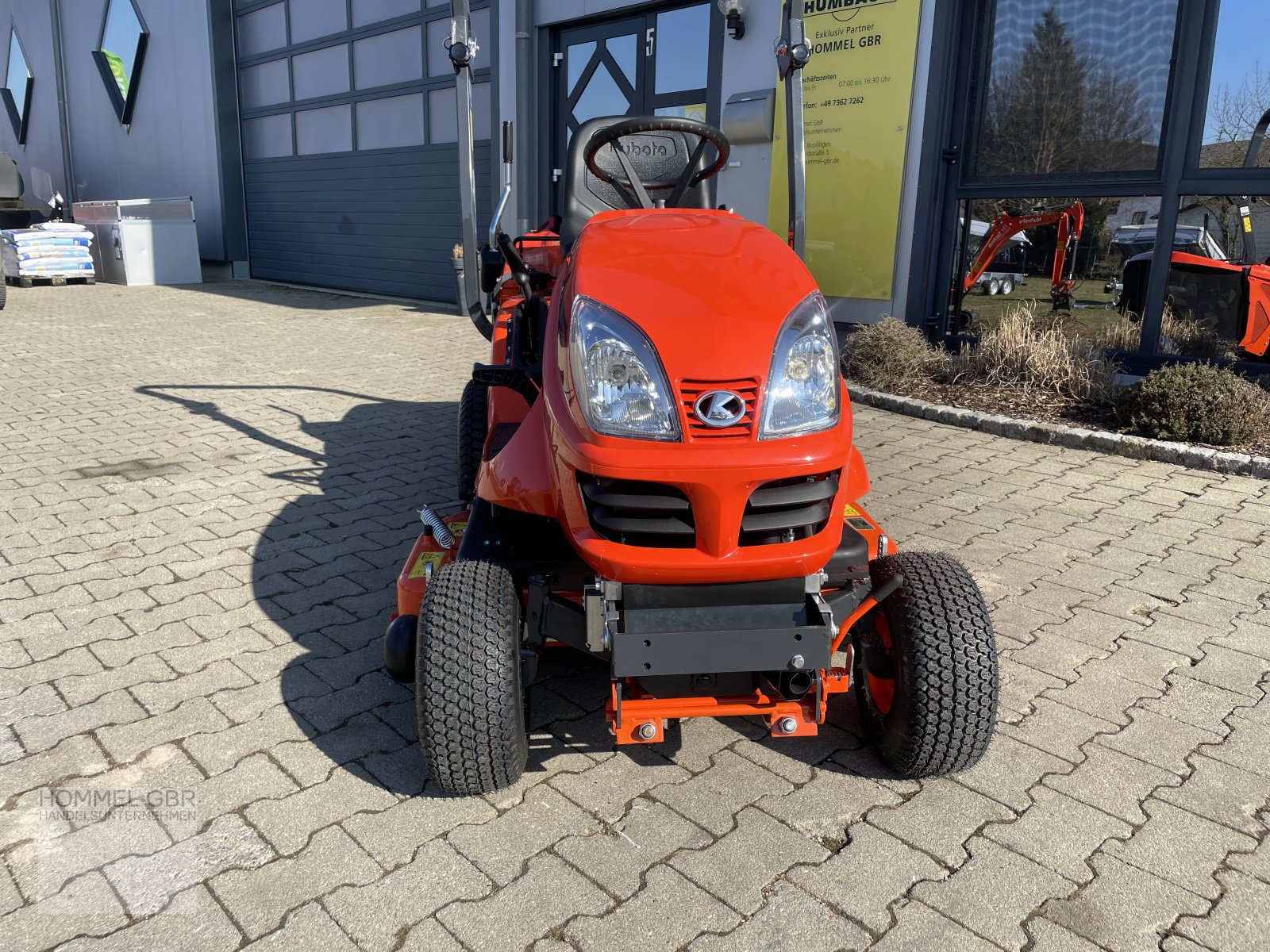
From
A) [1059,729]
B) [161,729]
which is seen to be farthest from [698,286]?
[161,729]

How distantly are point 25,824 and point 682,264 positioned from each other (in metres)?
2.01

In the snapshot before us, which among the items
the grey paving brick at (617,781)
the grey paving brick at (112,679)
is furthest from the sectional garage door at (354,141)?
the grey paving brick at (617,781)

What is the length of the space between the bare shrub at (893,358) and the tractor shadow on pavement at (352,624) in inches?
113

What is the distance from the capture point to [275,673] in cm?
303

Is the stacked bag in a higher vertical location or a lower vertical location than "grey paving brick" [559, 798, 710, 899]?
higher

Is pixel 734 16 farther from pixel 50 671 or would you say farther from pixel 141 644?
pixel 50 671

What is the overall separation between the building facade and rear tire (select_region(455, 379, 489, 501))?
4.54 metres

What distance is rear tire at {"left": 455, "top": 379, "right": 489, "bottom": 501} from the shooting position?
4020 millimetres

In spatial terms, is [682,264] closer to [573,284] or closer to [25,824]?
[573,284]

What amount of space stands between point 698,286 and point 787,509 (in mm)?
568

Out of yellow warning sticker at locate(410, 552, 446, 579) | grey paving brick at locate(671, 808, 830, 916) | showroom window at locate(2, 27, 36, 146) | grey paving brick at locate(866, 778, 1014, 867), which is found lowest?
grey paving brick at locate(671, 808, 830, 916)

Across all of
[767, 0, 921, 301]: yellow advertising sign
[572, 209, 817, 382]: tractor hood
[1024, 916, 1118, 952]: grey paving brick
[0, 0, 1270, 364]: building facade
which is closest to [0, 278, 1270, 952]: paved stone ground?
[1024, 916, 1118, 952]: grey paving brick

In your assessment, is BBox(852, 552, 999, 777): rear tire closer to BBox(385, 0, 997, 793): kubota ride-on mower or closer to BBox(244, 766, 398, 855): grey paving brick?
BBox(385, 0, 997, 793): kubota ride-on mower

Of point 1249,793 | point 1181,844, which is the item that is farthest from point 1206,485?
point 1181,844
